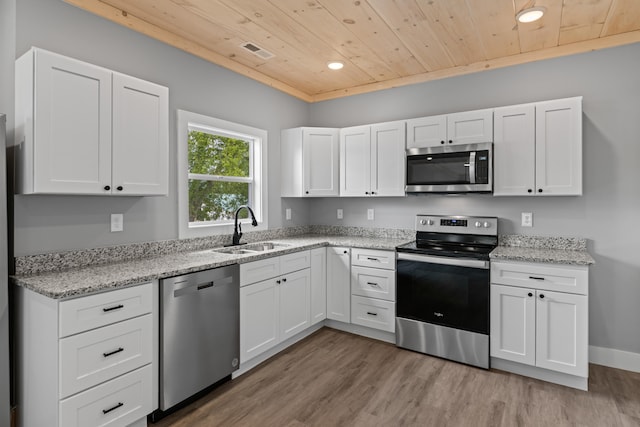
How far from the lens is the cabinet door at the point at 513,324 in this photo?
271 centimetres

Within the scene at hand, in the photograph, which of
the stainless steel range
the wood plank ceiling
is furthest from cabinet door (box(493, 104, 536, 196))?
the wood plank ceiling

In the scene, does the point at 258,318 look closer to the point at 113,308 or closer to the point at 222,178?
the point at 113,308

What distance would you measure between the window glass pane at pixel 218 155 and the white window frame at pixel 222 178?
2.3 inches

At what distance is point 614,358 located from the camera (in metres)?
2.90

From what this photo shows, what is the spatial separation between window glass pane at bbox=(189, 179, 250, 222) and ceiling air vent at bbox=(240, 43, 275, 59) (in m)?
1.24

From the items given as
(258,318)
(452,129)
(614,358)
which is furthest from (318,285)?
(614,358)

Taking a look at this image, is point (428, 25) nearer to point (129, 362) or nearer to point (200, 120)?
point (200, 120)

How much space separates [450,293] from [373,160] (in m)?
1.56

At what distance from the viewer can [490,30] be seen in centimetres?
277

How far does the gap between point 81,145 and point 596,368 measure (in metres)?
4.11

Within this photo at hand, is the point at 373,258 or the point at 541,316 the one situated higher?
the point at 373,258

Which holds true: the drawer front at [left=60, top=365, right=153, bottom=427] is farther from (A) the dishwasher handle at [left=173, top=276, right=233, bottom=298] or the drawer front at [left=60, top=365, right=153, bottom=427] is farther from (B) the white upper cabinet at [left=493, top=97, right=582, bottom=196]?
(B) the white upper cabinet at [left=493, top=97, right=582, bottom=196]

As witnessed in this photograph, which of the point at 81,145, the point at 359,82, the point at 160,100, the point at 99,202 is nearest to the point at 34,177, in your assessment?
the point at 81,145

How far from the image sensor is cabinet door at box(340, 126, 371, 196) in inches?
150
